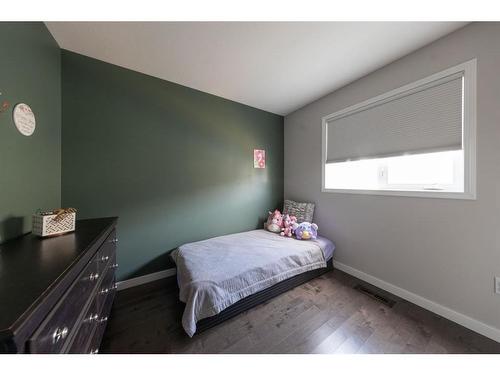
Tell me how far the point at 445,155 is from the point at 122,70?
3.24 metres

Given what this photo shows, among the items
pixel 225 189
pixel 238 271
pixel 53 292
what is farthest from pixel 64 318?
pixel 225 189

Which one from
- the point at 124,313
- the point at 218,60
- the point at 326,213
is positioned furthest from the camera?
the point at 326,213

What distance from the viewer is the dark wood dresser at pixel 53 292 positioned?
43 centimetres

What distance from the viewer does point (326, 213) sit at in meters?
2.35

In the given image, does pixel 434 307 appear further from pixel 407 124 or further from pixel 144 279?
pixel 144 279

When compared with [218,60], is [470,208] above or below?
below

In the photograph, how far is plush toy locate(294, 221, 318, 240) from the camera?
218 centimetres

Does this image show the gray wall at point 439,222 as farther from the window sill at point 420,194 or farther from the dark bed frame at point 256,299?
the dark bed frame at point 256,299

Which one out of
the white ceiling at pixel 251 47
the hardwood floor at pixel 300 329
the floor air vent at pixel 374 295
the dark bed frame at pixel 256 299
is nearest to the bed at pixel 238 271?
the dark bed frame at pixel 256 299

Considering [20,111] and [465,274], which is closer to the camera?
[20,111]

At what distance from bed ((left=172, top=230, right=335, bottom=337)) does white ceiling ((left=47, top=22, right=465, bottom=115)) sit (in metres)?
1.95
